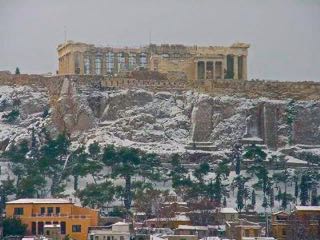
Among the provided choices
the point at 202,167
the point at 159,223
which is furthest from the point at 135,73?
the point at 159,223

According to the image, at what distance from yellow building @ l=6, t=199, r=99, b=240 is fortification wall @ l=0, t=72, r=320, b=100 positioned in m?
29.1

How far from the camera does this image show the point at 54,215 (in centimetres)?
12462

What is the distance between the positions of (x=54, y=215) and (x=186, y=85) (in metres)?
32.0

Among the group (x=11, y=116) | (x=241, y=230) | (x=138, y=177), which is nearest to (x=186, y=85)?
(x=11, y=116)

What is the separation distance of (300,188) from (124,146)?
11.5m

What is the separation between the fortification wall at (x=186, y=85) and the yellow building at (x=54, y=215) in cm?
2912

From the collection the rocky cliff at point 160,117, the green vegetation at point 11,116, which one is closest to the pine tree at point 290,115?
the rocky cliff at point 160,117

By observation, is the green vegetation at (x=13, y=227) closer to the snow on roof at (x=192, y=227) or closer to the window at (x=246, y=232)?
the snow on roof at (x=192, y=227)

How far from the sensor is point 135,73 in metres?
155

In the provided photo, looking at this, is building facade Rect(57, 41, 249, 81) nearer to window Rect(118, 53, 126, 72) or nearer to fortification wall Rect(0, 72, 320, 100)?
window Rect(118, 53, 126, 72)

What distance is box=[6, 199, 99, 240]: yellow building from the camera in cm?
12369

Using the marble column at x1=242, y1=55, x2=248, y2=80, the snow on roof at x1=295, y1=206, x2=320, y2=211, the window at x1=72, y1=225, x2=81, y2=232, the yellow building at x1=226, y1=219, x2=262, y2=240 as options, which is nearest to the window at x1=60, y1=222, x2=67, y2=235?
the window at x1=72, y1=225, x2=81, y2=232

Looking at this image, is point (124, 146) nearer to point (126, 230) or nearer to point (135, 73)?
point (135, 73)

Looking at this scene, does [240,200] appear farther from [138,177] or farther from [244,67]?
[244,67]
